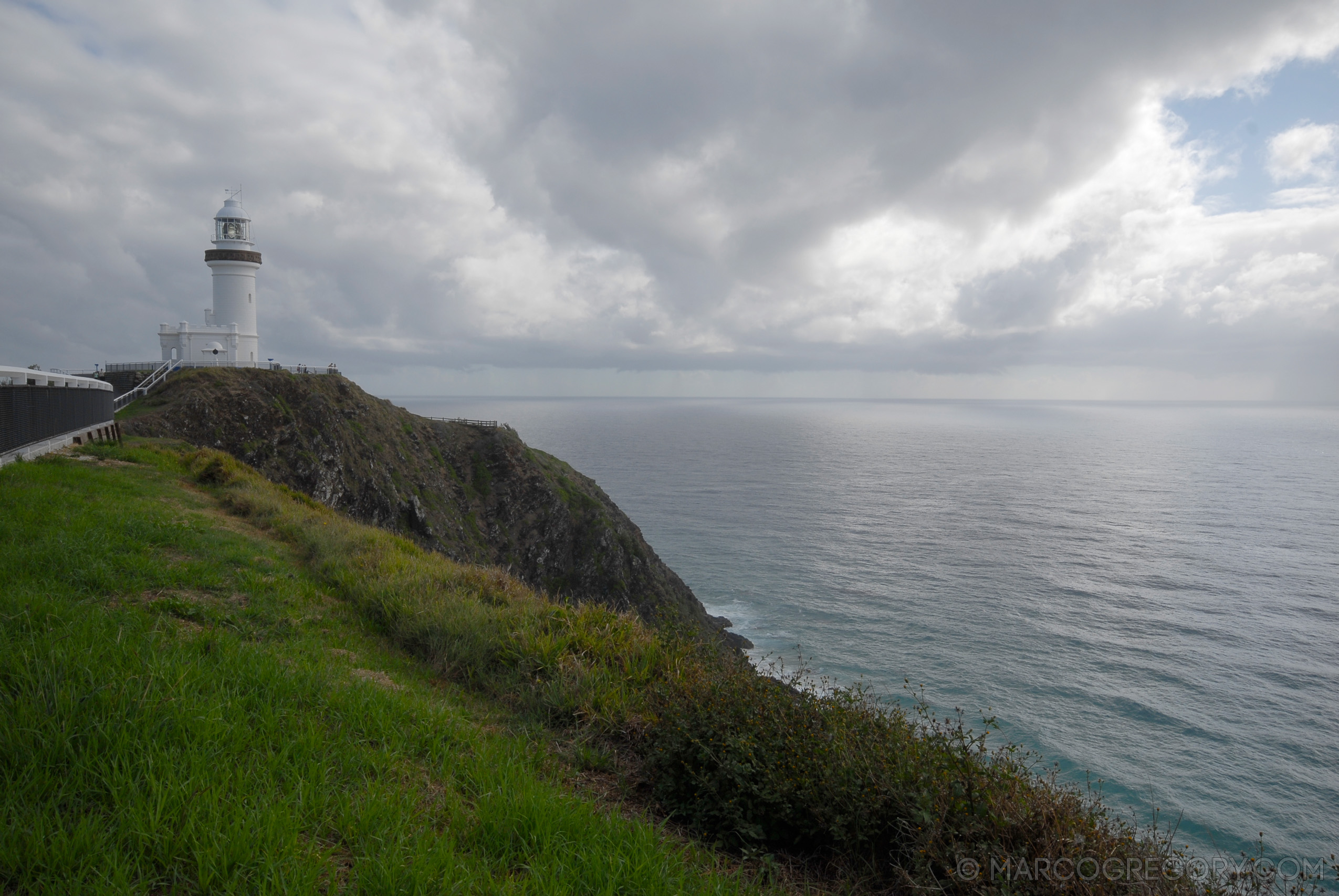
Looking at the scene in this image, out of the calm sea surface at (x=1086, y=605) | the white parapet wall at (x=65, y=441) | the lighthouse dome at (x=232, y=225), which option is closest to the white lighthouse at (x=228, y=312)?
the lighthouse dome at (x=232, y=225)

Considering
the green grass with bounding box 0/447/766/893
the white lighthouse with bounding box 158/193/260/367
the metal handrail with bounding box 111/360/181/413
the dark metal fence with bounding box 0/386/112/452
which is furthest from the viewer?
the white lighthouse with bounding box 158/193/260/367

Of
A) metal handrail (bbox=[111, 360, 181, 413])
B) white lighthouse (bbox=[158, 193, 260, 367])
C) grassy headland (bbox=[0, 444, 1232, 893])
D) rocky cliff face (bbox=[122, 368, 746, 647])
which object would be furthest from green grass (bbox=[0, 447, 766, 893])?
white lighthouse (bbox=[158, 193, 260, 367])

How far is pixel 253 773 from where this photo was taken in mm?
3768

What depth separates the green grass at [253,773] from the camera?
3.10 metres

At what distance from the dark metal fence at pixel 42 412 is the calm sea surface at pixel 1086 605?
1232 inches

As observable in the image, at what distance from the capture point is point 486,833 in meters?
3.83

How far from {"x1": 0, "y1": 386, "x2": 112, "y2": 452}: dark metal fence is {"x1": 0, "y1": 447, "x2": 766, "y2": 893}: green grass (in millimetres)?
11329

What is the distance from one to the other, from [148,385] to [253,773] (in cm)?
4598

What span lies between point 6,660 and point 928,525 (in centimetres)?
6816

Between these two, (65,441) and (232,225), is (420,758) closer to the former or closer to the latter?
(65,441)

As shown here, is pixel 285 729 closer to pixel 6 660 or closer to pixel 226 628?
pixel 6 660

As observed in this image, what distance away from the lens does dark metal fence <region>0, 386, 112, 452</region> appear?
14469 millimetres

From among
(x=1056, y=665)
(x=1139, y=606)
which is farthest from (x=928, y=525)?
(x=1056, y=665)

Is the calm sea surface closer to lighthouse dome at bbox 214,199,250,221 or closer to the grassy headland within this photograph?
the grassy headland
